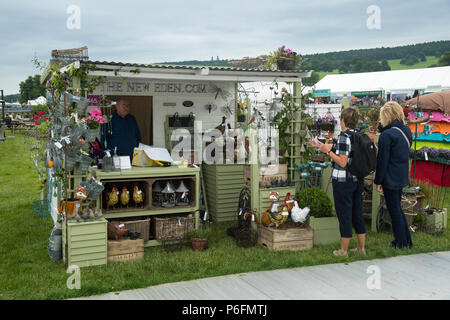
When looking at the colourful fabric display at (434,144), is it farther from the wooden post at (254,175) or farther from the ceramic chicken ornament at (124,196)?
the ceramic chicken ornament at (124,196)

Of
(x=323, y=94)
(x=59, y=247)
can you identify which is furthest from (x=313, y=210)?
(x=323, y=94)

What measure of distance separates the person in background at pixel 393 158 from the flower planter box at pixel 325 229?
0.83 m

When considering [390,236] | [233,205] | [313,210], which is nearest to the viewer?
[313,210]

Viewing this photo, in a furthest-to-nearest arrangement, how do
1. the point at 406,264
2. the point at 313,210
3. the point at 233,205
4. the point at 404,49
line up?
the point at 404,49
the point at 233,205
the point at 313,210
the point at 406,264

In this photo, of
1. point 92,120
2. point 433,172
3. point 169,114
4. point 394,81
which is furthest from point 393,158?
point 394,81

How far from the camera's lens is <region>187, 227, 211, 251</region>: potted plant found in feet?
20.2

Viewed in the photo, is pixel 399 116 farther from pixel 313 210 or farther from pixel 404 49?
pixel 404 49

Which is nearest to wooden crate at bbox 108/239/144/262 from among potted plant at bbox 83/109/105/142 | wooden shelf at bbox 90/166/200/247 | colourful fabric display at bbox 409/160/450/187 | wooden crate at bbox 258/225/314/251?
wooden shelf at bbox 90/166/200/247

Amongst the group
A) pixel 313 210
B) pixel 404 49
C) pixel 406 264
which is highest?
pixel 404 49

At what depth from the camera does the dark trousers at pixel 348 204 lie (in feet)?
18.1

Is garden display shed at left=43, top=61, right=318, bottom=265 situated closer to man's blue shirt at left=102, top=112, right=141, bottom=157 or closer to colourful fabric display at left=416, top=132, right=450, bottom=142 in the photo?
man's blue shirt at left=102, top=112, right=141, bottom=157

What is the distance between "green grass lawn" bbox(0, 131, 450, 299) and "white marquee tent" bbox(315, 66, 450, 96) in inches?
702
